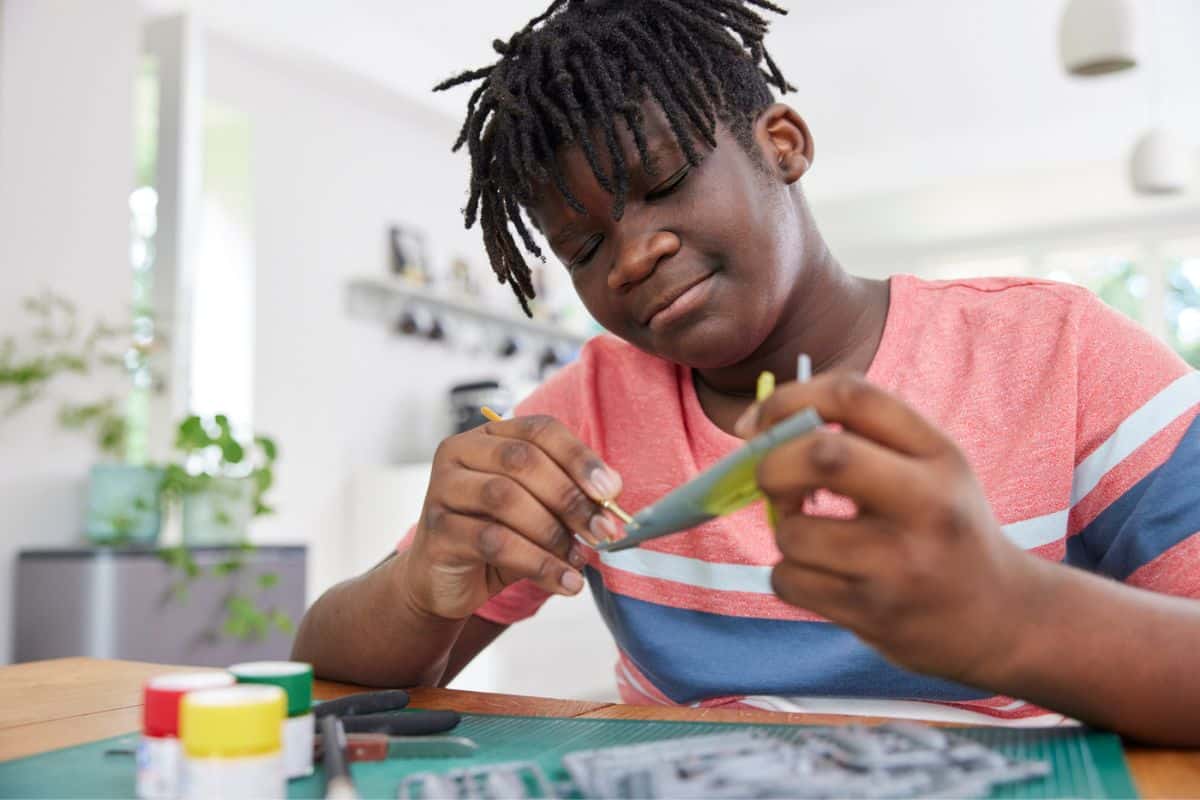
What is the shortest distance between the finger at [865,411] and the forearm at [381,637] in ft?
1.53

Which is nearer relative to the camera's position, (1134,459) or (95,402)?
(1134,459)

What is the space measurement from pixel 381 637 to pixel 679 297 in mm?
371

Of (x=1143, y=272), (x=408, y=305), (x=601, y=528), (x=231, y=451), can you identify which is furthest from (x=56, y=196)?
(x=1143, y=272)

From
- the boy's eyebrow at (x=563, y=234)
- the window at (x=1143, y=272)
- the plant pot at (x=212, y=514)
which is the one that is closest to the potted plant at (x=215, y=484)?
the plant pot at (x=212, y=514)

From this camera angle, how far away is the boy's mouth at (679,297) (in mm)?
899

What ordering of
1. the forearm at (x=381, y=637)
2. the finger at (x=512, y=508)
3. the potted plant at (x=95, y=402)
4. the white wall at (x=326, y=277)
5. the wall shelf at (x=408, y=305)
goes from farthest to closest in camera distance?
the wall shelf at (x=408, y=305) < the white wall at (x=326, y=277) < the potted plant at (x=95, y=402) < the forearm at (x=381, y=637) < the finger at (x=512, y=508)

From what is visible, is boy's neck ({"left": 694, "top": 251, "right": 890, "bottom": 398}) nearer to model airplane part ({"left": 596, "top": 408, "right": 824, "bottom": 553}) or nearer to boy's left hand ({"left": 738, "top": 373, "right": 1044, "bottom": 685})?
model airplane part ({"left": 596, "top": 408, "right": 824, "bottom": 553})

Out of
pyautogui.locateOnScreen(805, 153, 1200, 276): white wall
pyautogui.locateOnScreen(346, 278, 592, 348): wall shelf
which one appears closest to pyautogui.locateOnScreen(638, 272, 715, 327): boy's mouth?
pyautogui.locateOnScreen(346, 278, 592, 348): wall shelf

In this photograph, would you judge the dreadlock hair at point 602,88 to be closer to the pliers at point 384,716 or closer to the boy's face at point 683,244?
the boy's face at point 683,244

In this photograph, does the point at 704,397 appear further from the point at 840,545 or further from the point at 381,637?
the point at 840,545

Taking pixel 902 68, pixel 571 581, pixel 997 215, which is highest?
pixel 902 68

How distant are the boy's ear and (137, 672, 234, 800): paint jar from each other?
677 mm

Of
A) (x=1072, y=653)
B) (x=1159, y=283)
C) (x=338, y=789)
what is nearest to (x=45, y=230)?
(x=338, y=789)

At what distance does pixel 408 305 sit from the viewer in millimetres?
3863
